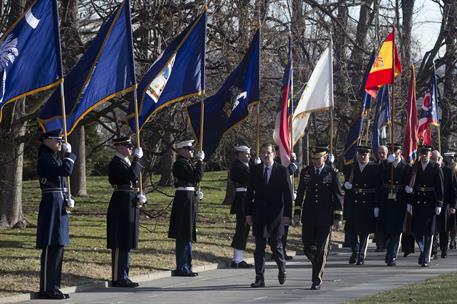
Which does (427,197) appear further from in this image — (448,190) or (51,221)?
(51,221)

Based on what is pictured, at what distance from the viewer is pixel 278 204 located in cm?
1455

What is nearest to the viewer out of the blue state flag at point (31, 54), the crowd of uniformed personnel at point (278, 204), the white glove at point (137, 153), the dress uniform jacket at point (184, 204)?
the blue state flag at point (31, 54)

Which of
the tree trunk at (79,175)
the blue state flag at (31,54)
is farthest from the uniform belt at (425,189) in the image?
the tree trunk at (79,175)

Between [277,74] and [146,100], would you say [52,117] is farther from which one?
[277,74]

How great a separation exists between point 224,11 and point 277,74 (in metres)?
4.51

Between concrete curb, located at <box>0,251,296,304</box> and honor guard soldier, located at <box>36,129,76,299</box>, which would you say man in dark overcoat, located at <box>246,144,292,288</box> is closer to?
concrete curb, located at <box>0,251,296,304</box>

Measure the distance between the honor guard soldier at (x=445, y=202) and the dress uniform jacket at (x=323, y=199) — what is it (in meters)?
4.17

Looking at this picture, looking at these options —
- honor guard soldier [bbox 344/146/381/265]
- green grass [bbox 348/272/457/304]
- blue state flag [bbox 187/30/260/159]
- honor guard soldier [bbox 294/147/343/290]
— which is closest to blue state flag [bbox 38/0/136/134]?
blue state flag [bbox 187/30/260/159]

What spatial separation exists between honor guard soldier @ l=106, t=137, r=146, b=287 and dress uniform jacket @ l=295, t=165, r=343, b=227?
217cm

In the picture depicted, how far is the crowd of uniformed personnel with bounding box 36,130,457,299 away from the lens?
13305 mm

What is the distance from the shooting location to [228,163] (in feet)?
90.8

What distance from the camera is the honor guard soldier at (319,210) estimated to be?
1441 centimetres

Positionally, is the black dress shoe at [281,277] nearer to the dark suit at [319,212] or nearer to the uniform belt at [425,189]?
the dark suit at [319,212]

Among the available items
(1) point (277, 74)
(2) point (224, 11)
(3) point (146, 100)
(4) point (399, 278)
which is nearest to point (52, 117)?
(3) point (146, 100)
